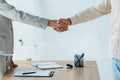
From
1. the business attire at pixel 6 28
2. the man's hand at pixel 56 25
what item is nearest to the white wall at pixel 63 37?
the man's hand at pixel 56 25

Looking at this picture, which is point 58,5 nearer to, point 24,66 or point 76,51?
point 76,51

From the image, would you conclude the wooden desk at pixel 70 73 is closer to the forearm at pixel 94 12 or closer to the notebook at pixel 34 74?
the notebook at pixel 34 74

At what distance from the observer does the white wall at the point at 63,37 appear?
3.44 meters

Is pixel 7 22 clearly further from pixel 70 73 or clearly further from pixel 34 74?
pixel 70 73

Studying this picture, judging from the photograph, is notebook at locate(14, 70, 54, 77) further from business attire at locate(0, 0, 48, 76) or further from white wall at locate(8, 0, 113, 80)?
white wall at locate(8, 0, 113, 80)

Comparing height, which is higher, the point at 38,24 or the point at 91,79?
the point at 38,24

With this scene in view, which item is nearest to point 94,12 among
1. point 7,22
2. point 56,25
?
point 56,25

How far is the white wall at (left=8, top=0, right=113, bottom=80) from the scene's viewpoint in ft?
11.3

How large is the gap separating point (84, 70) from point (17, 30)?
147 cm

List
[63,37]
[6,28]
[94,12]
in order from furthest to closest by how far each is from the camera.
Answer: [63,37], [94,12], [6,28]

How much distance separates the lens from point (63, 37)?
11.5ft

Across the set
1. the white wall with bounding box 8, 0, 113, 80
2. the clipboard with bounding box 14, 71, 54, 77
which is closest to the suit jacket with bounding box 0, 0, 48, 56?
the clipboard with bounding box 14, 71, 54, 77

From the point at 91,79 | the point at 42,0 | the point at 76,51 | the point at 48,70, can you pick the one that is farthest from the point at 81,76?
the point at 42,0

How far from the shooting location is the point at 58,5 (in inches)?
136
